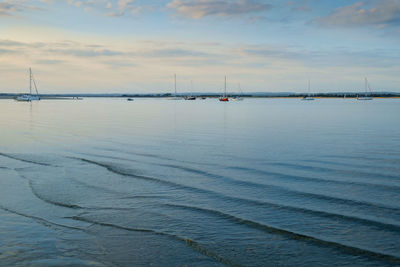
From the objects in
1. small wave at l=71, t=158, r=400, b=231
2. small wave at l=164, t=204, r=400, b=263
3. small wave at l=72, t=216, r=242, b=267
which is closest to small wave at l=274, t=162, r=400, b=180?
small wave at l=71, t=158, r=400, b=231

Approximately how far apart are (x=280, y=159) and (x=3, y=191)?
545 inches

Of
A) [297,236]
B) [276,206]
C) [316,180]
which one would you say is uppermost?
[316,180]

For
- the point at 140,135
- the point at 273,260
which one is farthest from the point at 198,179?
the point at 140,135

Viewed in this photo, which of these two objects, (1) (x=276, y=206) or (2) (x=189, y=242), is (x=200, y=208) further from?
(2) (x=189, y=242)

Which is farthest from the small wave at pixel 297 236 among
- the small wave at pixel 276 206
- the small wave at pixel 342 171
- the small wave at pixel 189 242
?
the small wave at pixel 342 171

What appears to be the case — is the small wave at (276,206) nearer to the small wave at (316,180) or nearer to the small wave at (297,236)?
the small wave at (297,236)

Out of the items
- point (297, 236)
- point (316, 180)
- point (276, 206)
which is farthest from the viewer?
point (316, 180)

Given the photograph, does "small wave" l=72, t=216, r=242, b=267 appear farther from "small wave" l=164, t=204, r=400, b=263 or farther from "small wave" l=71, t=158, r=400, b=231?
"small wave" l=71, t=158, r=400, b=231

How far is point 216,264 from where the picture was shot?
324 inches

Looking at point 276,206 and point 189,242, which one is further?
point 276,206

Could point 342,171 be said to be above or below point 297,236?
above

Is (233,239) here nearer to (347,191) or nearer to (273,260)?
(273,260)

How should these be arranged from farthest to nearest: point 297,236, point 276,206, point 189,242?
point 276,206 → point 297,236 → point 189,242

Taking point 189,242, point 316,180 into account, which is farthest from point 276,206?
point 316,180
